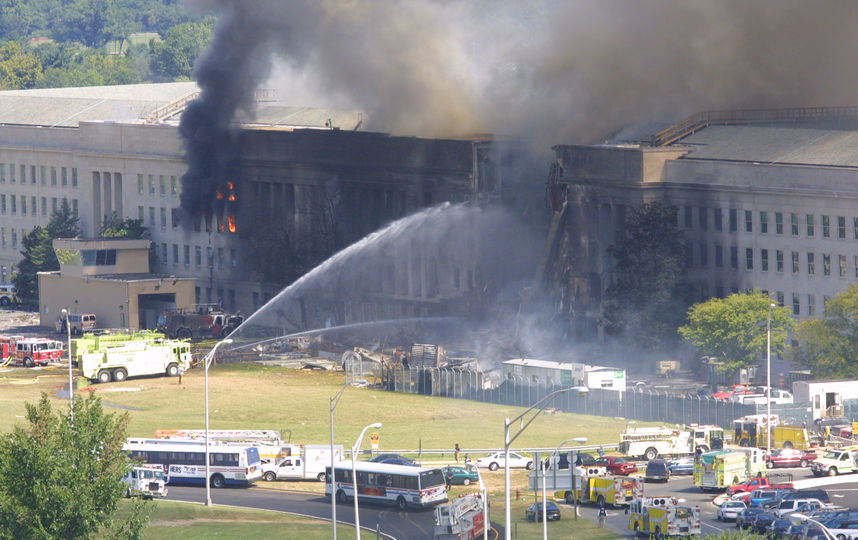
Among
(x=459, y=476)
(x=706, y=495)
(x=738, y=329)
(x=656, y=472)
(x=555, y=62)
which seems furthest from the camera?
(x=555, y=62)

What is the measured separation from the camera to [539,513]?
70.1 m

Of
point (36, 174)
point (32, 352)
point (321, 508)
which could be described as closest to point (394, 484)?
point (321, 508)

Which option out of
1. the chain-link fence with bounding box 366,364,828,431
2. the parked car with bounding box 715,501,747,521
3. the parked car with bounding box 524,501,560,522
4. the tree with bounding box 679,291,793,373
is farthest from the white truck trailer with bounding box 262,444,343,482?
the tree with bounding box 679,291,793,373

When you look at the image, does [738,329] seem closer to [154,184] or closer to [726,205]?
[726,205]

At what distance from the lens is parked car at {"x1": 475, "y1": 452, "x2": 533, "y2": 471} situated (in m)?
80.6

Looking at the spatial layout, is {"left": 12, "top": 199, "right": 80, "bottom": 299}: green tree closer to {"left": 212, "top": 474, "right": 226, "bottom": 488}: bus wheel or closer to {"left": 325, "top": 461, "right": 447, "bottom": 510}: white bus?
{"left": 212, "top": 474, "right": 226, "bottom": 488}: bus wheel

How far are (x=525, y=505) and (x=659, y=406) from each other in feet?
62.8

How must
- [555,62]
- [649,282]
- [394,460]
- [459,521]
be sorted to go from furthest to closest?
[555,62]
[649,282]
[394,460]
[459,521]

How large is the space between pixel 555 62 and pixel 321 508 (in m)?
59.6

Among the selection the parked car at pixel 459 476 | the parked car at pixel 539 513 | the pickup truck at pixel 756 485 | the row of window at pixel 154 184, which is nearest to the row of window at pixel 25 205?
the row of window at pixel 154 184

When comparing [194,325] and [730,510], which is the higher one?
[194,325]

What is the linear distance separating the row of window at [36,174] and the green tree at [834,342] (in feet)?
235

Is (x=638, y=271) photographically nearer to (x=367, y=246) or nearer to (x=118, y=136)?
(x=367, y=246)

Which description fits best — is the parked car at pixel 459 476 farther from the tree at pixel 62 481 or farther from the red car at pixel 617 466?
the tree at pixel 62 481
